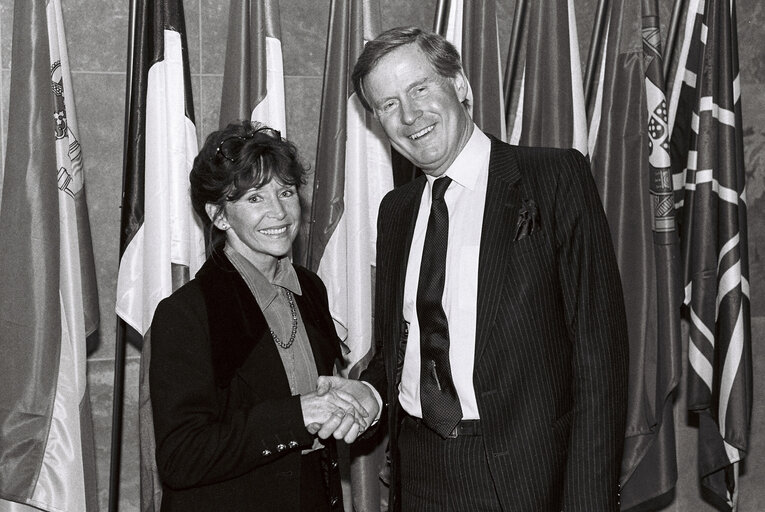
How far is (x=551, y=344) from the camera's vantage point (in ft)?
6.15

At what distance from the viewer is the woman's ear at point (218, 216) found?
2189mm

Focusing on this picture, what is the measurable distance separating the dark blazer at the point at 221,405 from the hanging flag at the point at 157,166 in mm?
683

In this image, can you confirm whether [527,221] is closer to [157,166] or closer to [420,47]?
[420,47]

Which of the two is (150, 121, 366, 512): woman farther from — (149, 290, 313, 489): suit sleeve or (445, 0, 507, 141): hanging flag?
→ (445, 0, 507, 141): hanging flag

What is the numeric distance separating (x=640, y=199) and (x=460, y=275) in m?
1.46

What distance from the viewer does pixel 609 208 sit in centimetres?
317

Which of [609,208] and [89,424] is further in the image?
[609,208]

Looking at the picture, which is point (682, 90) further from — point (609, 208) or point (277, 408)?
point (277, 408)

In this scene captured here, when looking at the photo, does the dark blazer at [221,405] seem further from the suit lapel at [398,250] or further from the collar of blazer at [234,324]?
the suit lapel at [398,250]

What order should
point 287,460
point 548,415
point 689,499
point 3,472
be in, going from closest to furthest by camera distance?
point 548,415 → point 287,460 → point 3,472 → point 689,499

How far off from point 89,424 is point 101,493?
1.76ft

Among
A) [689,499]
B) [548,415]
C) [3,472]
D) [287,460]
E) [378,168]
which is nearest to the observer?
[548,415]

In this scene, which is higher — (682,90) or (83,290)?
(682,90)

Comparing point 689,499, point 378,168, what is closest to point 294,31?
point 378,168
